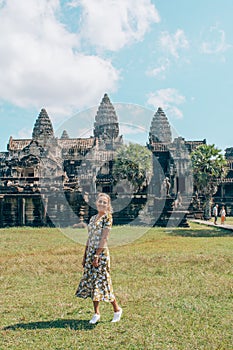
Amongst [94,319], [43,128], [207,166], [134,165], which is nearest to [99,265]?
[94,319]

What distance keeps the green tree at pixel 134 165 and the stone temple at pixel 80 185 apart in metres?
1.57

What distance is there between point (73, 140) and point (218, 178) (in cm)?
2578

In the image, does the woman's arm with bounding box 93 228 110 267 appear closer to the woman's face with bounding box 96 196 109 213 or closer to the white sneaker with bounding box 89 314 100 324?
the woman's face with bounding box 96 196 109 213

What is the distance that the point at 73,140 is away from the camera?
58469 mm

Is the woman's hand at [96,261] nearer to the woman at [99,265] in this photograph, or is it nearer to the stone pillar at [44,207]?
the woman at [99,265]

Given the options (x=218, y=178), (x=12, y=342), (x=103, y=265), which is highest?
(x=218, y=178)

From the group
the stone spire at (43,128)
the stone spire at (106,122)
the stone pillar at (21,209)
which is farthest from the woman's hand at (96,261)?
the stone spire at (106,122)

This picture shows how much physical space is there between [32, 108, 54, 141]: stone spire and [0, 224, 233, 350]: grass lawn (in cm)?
5143

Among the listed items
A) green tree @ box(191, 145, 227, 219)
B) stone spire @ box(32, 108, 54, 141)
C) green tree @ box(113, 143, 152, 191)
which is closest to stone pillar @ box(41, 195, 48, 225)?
green tree @ box(191, 145, 227, 219)

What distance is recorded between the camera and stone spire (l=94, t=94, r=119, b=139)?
66.2 metres

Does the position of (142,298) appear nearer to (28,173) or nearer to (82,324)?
(82,324)

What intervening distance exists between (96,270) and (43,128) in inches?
2352

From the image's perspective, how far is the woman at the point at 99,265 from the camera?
6.18 m

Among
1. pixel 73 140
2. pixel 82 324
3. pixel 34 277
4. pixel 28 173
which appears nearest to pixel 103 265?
pixel 82 324
